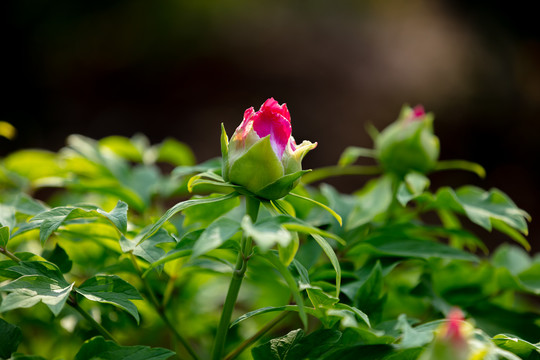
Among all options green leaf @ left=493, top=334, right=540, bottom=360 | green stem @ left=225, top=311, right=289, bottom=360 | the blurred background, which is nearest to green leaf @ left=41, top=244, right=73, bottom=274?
green stem @ left=225, top=311, right=289, bottom=360

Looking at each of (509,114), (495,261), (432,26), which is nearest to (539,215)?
(509,114)

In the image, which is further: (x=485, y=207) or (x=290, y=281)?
(x=485, y=207)

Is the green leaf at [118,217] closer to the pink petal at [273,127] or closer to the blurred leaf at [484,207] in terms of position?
the pink petal at [273,127]

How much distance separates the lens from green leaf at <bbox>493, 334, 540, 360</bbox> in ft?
1.61

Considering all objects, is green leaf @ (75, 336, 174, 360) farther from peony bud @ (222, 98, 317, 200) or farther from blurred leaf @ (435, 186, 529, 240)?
blurred leaf @ (435, 186, 529, 240)

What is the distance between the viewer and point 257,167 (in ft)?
1.56

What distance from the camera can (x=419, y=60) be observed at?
3.65 meters

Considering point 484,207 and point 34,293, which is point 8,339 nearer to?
point 34,293

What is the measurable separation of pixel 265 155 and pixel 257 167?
13 mm

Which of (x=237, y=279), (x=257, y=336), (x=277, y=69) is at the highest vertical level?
(x=277, y=69)

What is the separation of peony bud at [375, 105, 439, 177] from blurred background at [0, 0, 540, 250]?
241cm

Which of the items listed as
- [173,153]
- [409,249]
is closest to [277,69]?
[173,153]

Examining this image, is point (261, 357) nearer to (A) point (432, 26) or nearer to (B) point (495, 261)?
(B) point (495, 261)

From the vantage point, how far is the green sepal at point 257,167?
0.47m
